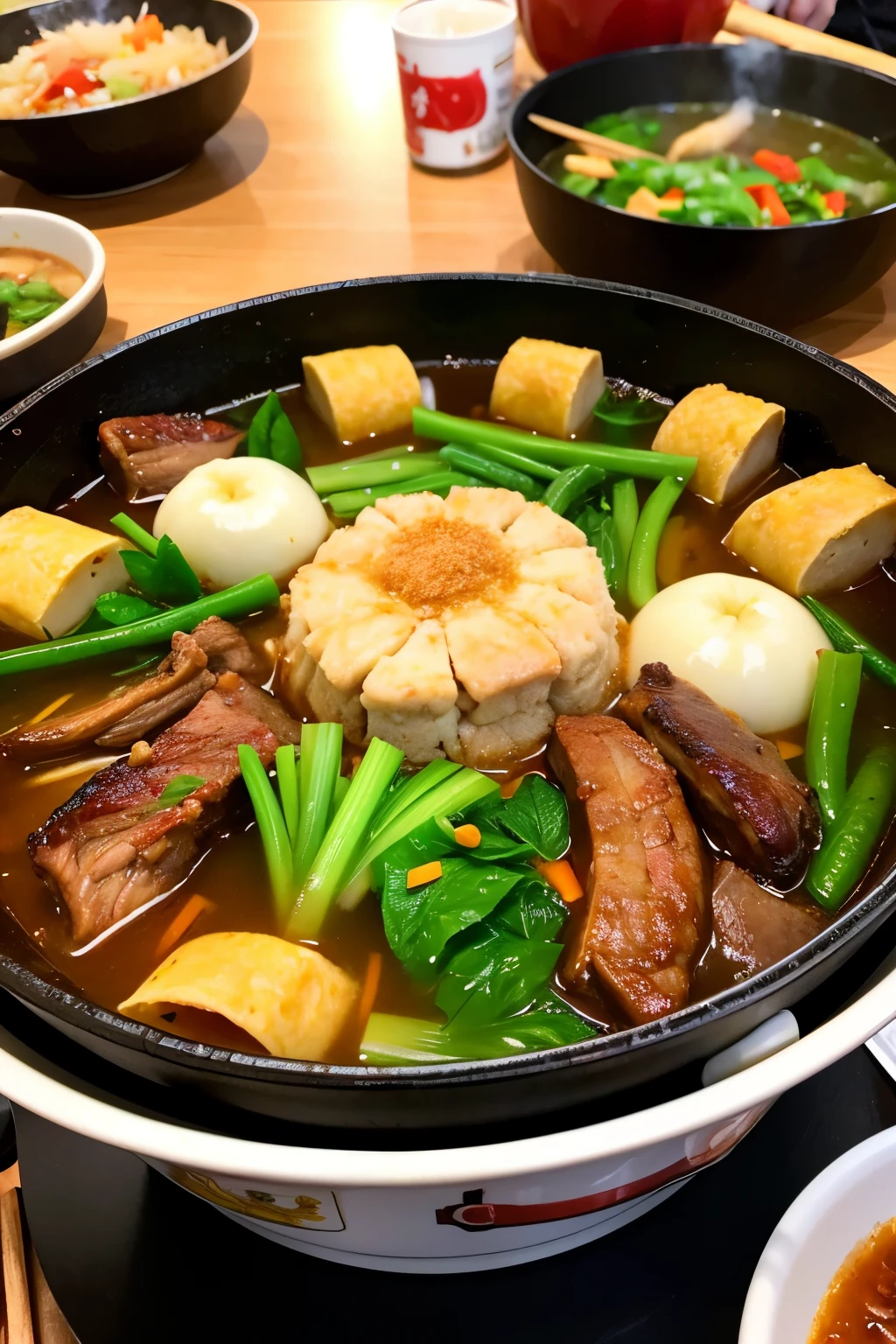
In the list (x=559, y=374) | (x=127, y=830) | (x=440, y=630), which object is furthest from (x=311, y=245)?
(x=127, y=830)

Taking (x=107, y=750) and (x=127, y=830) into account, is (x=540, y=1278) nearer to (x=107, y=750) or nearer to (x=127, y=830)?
(x=127, y=830)

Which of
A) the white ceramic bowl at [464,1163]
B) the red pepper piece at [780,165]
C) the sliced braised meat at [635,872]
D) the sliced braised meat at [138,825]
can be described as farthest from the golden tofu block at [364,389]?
the white ceramic bowl at [464,1163]

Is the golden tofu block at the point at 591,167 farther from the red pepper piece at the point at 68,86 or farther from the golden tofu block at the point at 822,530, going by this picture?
the red pepper piece at the point at 68,86

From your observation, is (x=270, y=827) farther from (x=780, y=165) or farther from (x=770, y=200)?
(x=780, y=165)

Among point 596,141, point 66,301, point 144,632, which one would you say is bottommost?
point 144,632

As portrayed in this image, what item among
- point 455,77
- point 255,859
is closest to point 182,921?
point 255,859

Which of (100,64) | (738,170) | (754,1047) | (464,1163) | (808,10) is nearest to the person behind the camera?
(464,1163)
